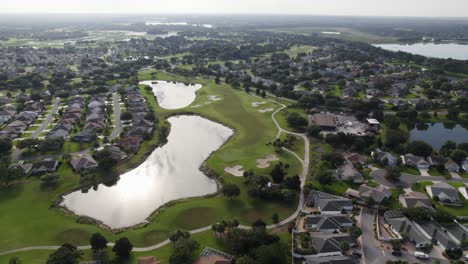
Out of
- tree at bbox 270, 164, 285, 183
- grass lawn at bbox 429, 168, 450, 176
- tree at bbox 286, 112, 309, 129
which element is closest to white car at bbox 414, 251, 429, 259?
tree at bbox 270, 164, 285, 183

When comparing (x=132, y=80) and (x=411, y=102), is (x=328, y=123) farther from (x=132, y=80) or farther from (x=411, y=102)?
Answer: (x=132, y=80)

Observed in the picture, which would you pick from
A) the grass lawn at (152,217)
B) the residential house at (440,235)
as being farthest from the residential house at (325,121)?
the residential house at (440,235)

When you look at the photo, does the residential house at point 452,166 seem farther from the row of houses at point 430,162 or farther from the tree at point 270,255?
the tree at point 270,255

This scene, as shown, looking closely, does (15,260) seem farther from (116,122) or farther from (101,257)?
(116,122)

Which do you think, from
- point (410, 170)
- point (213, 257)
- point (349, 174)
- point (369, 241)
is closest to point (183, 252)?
point (213, 257)

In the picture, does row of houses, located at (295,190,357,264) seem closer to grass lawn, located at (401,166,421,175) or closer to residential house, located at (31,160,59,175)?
grass lawn, located at (401,166,421,175)

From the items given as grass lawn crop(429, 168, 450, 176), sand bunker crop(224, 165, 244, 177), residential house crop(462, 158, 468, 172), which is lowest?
sand bunker crop(224, 165, 244, 177)
